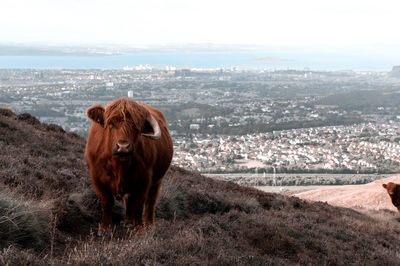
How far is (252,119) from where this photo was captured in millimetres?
93188

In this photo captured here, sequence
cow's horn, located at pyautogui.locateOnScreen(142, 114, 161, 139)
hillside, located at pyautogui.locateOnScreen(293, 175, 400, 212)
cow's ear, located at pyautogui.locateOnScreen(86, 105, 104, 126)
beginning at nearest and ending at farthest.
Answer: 1. cow's horn, located at pyautogui.locateOnScreen(142, 114, 161, 139)
2. cow's ear, located at pyautogui.locateOnScreen(86, 105, 104, 126)
3. hillside, located at pyautogui.locateOnScreen(293, 175, 400, 212)

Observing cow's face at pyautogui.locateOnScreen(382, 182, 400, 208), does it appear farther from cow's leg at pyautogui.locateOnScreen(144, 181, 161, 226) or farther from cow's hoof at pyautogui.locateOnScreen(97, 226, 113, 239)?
cow's hoof at pyautogui.locateOnScreen(97, 226, 113, 239)

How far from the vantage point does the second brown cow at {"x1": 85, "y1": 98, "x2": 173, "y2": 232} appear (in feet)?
17.2

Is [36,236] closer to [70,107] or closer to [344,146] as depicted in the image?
[344,146]

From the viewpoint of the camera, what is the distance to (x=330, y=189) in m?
25.5

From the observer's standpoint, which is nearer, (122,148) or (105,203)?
(122,148)

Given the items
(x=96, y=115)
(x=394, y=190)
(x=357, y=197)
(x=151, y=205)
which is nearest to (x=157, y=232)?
(x=151, y=205)

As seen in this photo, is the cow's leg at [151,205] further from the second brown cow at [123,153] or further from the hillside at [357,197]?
the hillside at [357,197]

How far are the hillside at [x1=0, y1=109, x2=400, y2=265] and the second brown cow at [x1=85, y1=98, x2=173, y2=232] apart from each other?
53cm

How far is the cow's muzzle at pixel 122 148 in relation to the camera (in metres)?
5.03

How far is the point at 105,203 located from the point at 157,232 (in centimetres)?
83

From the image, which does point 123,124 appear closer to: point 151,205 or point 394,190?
point 151,205

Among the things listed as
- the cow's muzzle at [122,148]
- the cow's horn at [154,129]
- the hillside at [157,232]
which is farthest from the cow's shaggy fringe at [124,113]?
the hillside at [157,232]

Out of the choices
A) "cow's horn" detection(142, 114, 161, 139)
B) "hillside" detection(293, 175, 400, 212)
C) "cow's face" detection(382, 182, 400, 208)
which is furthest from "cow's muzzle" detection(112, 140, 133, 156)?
"hillside" detection(293, 175, 400, 212)
